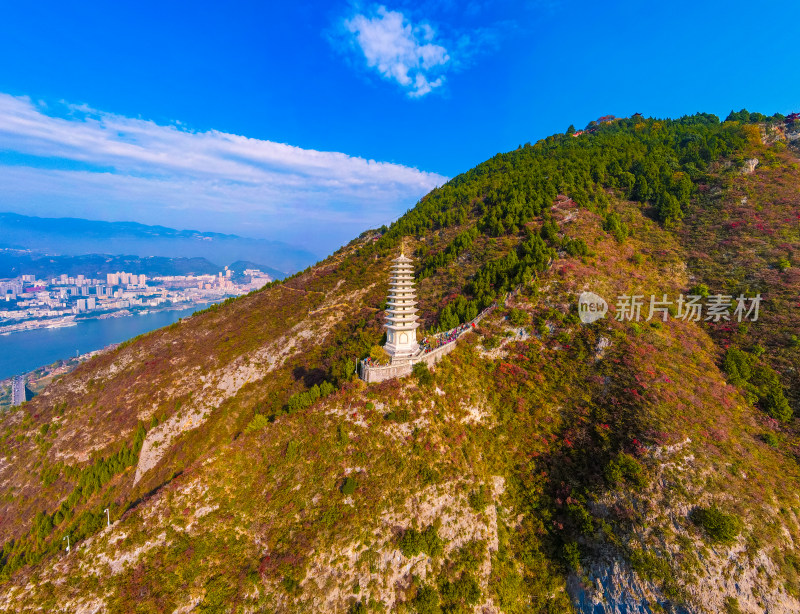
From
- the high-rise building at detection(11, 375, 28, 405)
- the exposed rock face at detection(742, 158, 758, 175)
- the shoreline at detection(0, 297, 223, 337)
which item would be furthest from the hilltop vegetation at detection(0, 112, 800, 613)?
the shoreline at detection(0, 297, 223, 337)

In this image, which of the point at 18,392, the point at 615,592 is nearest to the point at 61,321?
the point at 18,392

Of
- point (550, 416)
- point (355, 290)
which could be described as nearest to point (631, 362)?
point (550, 416)

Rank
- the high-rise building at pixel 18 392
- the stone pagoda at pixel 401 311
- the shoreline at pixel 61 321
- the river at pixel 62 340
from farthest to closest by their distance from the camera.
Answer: the shoreline at pixel 61 321, the river at pixel 62 340, the high-rise building at pixel 18 392, the stone pagoda at pixel 401 311

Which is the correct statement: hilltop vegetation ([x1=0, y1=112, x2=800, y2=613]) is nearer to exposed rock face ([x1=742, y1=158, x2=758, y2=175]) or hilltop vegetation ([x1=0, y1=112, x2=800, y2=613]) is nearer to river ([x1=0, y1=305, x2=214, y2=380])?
exposed rock face ([x1=742, y1=158, x2=758, y2=175])

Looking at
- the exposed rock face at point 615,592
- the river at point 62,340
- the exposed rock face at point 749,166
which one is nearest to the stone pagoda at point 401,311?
the exposed rock face at point 615,592

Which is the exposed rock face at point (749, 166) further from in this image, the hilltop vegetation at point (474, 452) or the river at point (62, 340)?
the river at point (62, 340)

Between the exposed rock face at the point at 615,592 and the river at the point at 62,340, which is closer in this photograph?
the exposed rock face at the point at 615,592

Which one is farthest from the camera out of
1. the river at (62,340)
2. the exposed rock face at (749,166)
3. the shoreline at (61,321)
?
the shoreline at (61,321)

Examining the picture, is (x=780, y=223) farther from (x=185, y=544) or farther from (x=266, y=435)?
(x=185, y=544)
